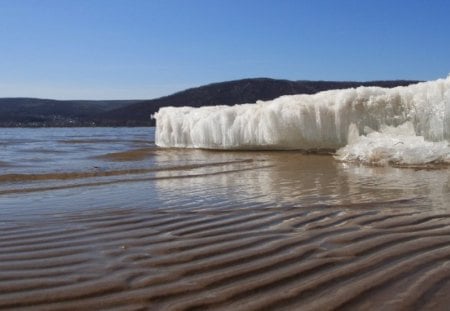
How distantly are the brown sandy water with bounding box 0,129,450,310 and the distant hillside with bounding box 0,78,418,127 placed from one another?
2309 inches

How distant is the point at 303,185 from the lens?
26.8ft

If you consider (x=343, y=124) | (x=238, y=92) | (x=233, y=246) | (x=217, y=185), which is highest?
(x=238, y=92)

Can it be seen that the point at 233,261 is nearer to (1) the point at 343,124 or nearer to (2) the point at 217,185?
(2) the point at 217,185

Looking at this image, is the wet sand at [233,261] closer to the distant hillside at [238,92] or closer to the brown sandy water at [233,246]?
the brown sandy water at [233,246]

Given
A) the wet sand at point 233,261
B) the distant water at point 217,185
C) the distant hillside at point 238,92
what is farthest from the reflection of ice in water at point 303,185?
the distant hillside at point 238,92

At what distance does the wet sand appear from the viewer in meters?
3.03

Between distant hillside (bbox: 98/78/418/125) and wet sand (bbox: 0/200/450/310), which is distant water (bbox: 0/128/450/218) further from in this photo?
distant hillside (bbox: 98/78/418/125)

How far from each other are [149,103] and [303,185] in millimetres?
90176

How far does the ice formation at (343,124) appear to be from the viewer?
444 inches

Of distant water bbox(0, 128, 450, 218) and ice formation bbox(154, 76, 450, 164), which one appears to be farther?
ice formation bbox(154, 76, 450, 164)

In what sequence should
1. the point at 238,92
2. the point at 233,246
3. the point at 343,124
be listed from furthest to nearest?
1. the point at 238,92
2. the point at 343,124
3. the point at 233,246

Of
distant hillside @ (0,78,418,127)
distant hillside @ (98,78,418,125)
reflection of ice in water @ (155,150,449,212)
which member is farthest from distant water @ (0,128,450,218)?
distant hillside @ (98,78,418,125)

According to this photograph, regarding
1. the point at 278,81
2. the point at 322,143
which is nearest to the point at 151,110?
the point at 278,81

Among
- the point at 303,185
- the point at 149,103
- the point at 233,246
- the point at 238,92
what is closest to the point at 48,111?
the point at 149,103
